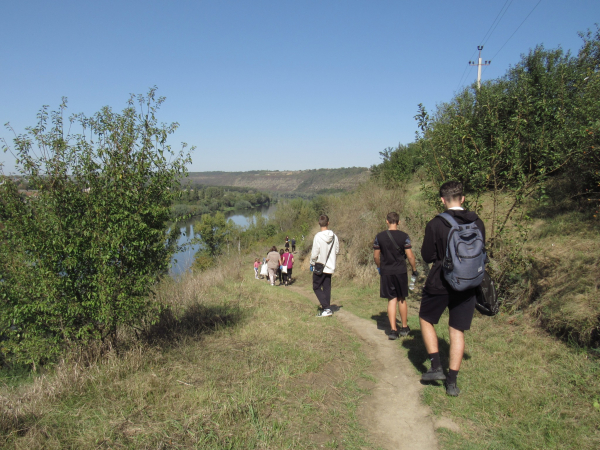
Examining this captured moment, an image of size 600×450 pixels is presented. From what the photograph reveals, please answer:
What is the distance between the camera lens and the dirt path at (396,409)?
3170mm

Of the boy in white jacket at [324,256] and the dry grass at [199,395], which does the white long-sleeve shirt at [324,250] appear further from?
the dry grass at [199,395]

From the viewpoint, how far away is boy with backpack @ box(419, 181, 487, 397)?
11.3 ft

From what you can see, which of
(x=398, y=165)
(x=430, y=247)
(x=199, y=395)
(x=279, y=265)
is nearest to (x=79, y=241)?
(x=199, y=395)

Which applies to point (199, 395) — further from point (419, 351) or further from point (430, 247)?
point (419, 351)

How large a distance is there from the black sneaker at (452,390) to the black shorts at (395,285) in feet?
6.15

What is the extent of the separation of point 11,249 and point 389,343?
485 cm

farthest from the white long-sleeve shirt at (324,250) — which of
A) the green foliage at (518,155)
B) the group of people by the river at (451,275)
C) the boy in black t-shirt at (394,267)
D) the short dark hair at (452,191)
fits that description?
the short dark hair at (452,191)

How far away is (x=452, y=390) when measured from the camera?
12.1 ft

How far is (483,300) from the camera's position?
3.67 m

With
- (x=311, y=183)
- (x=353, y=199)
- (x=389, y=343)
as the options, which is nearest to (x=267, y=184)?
(x=311, y=183)

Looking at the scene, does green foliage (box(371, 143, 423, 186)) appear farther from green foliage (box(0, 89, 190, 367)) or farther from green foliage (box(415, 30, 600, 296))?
green foliage (box(0, 89, 190, 367))

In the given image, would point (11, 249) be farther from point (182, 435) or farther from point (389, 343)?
point (389, 343)

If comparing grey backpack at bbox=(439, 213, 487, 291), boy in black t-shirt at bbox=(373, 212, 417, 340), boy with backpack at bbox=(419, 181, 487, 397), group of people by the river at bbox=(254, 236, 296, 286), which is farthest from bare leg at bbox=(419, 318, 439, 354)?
group of people by the river at bbox=(254, 236, 296, 286)

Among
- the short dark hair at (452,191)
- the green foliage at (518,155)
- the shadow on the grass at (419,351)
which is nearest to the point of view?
the short dark hair at (452,191)
